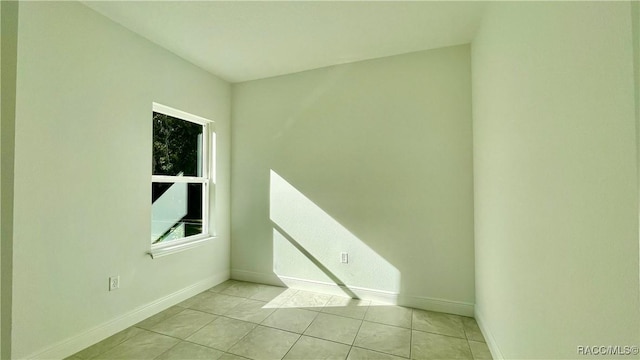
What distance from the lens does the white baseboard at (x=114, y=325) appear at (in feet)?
5.88

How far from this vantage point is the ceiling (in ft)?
6.59

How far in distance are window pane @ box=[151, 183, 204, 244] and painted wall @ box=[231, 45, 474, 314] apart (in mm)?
509

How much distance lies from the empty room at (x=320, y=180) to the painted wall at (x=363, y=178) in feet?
0.07

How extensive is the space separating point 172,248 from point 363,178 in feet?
7.15

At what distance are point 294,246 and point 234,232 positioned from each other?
0.94 metres

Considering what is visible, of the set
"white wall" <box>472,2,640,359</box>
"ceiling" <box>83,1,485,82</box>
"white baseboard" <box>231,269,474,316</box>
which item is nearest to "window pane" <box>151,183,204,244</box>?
"white baseboard" <box>231,269,474,316</box>

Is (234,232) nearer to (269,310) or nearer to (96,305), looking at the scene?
(269,310)

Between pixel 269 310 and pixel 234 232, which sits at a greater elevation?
pixel 234 232

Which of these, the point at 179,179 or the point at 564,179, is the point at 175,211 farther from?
the point at 564,179

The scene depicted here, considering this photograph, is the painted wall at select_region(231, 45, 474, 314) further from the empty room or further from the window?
the window

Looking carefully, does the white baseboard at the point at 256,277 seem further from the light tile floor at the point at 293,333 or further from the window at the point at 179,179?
the window at the point at 179,179

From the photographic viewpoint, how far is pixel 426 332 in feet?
7.19

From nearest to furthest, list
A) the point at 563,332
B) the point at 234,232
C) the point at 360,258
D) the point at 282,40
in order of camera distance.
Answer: the point at 563,332
the point at 282,40
the point at 360,258
the point at 234,232

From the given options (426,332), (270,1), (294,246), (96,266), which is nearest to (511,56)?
(270,1)
